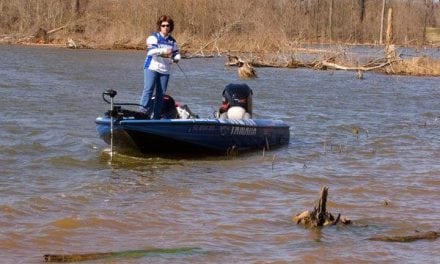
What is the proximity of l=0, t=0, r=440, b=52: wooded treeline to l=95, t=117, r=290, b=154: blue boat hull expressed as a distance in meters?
29.6

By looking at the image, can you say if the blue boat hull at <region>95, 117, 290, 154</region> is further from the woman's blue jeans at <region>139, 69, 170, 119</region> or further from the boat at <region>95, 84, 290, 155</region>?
the woman's blue jeans at <region>139, 69, 170, 119</region>

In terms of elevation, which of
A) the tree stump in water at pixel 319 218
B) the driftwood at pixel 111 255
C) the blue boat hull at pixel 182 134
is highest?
the blue boat hull at pixel 182 134

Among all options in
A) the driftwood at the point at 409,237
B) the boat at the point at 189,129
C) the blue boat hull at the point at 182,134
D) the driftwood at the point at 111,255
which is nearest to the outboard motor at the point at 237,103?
the boat at the point at 189,129

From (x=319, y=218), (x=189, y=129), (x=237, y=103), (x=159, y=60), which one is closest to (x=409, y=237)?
(x=319, y=218)

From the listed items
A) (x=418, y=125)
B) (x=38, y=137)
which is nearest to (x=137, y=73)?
(x=418, y=125)

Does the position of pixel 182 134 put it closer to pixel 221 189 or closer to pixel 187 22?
pixel 221 189

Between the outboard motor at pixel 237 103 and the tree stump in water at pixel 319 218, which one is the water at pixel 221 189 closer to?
the tree stump in water at pixel 319 218

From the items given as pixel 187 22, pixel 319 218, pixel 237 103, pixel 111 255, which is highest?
pixel 187 22

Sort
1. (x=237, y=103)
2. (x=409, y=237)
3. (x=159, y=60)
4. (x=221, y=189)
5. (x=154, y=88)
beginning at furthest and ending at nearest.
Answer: (x=237, y=103)
(x=154, y=88)
(x=159, y=60)
(x=221, y=189)
(x=409, y=237)

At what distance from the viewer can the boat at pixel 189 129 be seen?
11047 mm

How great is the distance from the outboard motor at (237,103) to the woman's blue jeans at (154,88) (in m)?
1.47

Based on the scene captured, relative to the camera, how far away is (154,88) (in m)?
11.9

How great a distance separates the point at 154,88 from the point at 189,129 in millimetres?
966

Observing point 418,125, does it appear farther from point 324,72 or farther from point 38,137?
point 324,72
